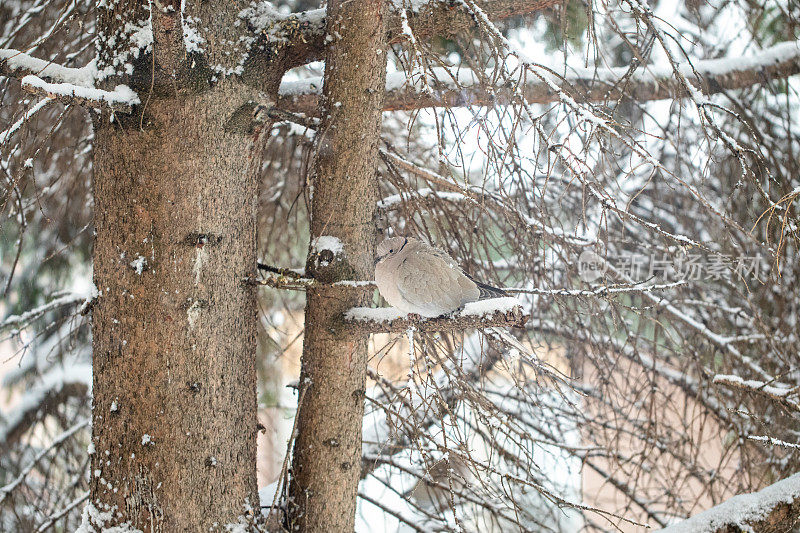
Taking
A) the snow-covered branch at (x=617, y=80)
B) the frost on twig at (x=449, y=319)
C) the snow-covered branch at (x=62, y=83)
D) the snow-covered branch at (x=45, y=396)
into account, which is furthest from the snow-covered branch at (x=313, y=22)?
the snow-covered branch at (x=45, y=396)

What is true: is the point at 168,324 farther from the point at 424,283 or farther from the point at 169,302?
the point at 424,283

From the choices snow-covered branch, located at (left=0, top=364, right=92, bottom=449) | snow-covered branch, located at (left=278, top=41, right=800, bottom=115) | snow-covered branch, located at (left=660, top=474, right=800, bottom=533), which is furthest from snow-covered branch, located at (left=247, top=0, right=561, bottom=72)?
snow-covered branch, located at (left=0, top=364, right=92, bottom=449)

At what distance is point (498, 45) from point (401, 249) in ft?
1.97

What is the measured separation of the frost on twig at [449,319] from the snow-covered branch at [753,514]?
0.89 meters

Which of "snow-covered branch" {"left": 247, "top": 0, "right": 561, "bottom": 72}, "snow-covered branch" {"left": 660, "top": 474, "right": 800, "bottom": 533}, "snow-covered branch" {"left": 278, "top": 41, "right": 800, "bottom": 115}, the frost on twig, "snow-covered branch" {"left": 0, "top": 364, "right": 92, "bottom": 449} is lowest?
"snow-covered branch" {"left": 660, "top": 474, "right": 800, "bottom": 533}

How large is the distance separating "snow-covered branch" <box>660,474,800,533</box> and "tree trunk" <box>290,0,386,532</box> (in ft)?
3.15

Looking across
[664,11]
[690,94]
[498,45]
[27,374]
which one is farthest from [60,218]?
[664,11]

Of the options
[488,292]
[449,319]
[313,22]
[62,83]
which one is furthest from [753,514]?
[62,83]

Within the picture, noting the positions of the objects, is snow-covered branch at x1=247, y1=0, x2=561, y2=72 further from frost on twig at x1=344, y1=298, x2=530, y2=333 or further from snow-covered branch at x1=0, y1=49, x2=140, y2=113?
frost on twig at x1=344, y1=298, x2=530, y2=333

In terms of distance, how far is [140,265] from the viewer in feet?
5.23

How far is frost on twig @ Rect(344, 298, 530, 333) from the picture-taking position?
125 centimetres

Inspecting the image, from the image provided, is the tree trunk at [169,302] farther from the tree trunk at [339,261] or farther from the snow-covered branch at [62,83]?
the tree trunk at [339,261]

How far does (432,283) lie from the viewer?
1.54 m

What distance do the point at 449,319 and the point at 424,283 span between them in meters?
0.16
